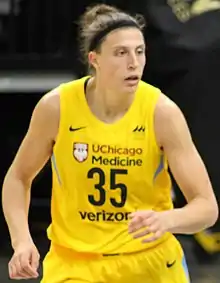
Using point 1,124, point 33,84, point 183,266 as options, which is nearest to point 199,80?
point 33,84

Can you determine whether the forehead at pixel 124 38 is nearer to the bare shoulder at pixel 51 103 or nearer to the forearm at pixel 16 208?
the bare shoulder at pixel 51 103

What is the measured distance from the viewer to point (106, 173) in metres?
2.95

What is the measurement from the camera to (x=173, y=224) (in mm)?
2705

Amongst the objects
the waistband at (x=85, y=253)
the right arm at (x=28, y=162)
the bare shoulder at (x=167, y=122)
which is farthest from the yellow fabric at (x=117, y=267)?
the bare shoulder at (x=167, y=122)

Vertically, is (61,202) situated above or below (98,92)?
below

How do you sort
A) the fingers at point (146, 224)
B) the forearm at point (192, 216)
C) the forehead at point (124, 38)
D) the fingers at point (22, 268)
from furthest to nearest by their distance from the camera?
the forehead at point (124, 38) → the fingers at point (22, 268) → the forearm at point (192, 216) → the fingers at point (146, 224)

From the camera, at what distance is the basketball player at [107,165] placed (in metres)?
2.91

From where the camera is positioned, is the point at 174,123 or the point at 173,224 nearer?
the point at 173,224

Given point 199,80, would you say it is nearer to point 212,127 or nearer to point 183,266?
point 212,127

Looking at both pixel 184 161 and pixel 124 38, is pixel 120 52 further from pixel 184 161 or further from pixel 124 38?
pixel 184 161

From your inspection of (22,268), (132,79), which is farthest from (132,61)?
(22,268)

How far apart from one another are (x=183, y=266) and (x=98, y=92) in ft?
2.12

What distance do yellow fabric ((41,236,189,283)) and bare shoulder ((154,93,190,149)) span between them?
372 mm

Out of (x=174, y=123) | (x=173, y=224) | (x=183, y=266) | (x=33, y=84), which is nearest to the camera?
(x=173, y=224)
